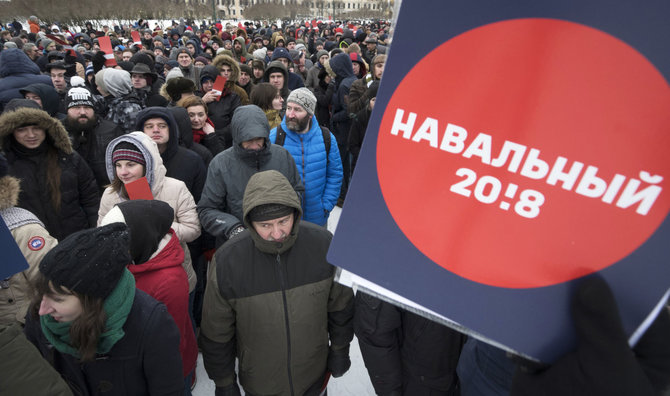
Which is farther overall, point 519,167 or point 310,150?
point 310,150

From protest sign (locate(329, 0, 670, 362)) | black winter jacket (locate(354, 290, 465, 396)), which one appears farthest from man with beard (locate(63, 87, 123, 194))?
protest sign (locate(329, 0, 670, 362))

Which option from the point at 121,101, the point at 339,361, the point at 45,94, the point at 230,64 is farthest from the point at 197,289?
the point at 230,64

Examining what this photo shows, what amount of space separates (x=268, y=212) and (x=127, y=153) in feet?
3.87

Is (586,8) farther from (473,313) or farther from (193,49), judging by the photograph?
(193,49)

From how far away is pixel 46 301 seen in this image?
132 centimetres

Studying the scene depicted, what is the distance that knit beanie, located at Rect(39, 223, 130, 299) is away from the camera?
4.21 ft

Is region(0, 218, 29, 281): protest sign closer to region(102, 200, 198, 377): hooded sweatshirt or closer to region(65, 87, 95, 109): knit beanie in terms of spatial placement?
region(102, 200, 198, 377): hooded sweatshirt

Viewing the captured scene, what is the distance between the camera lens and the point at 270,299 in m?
1.68

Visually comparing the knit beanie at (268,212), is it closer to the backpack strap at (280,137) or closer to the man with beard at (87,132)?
the backpack strap at (280,137)

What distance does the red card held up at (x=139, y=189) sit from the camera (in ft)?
6.95

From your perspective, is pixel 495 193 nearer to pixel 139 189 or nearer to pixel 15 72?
pixel 139 189

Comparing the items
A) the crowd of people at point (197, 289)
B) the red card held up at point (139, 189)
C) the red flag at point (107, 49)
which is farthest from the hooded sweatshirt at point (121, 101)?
the red flag at point (107, 49)

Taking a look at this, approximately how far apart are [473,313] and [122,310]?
1253 millimetres

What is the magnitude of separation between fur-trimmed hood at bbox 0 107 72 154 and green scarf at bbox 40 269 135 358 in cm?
176
